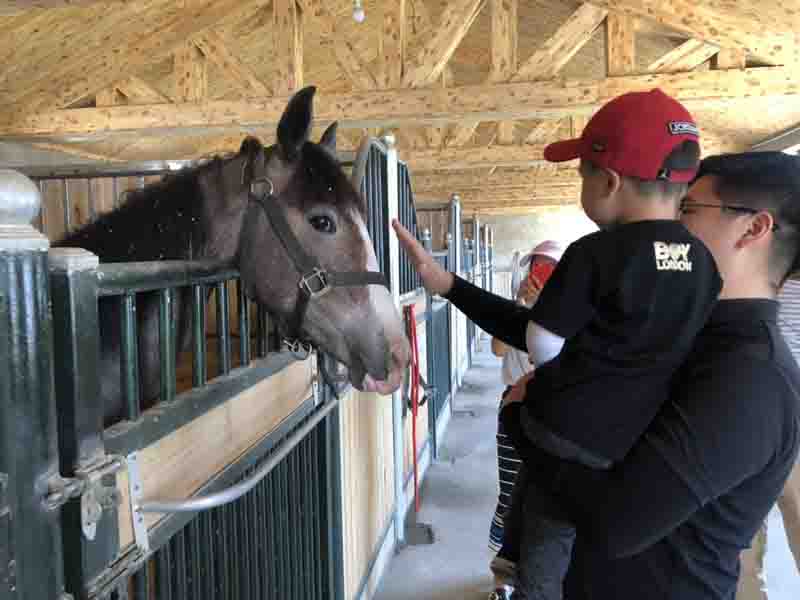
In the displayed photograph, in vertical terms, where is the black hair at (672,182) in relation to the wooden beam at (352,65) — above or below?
below

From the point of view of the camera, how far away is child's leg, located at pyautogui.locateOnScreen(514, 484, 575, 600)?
1.35 m

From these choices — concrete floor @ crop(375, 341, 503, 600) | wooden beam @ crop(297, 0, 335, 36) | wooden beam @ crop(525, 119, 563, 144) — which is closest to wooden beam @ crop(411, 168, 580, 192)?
wooden beam @ crop(525, 119, 563, 144)

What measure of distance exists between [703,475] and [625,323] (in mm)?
255

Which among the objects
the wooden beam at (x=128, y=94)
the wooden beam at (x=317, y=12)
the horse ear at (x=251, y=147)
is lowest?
the horse ear at (x=251, y=147)

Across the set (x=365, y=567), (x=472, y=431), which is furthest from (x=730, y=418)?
(x=472, y=431)

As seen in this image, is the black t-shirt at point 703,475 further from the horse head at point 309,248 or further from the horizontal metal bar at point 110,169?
the horizontal metal bar at point 110,169

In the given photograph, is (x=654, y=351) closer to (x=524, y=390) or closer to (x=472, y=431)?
(x=524, y=390)

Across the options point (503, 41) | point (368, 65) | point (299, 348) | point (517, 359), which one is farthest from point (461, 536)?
point (368, 65)

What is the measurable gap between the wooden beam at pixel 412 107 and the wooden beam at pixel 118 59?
0.18m

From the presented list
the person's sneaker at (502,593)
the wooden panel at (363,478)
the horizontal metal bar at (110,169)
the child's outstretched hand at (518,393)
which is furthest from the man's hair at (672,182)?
the horizontal metal bar at (110,169)

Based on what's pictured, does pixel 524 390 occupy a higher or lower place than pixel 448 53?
lower

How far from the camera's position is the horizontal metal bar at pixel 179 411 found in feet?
2.58

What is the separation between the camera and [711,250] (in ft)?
3.27

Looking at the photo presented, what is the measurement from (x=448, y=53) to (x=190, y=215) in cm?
493
